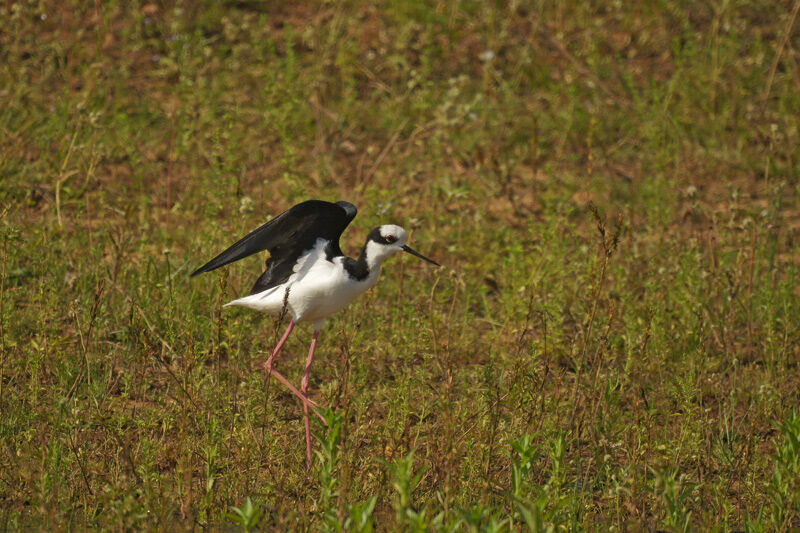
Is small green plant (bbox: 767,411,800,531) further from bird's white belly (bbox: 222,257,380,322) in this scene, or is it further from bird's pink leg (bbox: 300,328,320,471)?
bird's white belly (bbox: 222,257,380,322)

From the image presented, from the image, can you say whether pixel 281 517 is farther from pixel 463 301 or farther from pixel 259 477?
pixel 463 301

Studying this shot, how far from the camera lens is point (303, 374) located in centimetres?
507

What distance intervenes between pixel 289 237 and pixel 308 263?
0.14 meters

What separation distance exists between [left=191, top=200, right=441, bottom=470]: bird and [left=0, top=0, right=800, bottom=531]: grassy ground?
0.22m

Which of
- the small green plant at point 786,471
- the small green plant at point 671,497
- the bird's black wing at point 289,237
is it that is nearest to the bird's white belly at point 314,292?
the bird's black wing at point 289,237

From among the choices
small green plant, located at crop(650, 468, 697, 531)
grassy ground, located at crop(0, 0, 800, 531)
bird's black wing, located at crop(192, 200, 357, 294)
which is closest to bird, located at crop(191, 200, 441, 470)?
bird's black wing, located at crop(192, 200, 357, 294)

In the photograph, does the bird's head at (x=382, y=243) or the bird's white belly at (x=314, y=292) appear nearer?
the bird's white belly at (x=314, y=292)

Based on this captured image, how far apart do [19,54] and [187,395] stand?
500cm

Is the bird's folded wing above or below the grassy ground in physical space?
above

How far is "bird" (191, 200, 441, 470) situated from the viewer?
457cm

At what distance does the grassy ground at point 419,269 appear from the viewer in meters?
3.71

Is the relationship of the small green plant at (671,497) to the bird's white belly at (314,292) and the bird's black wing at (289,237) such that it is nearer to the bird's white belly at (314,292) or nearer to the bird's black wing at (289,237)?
the bird's white belly at (314,292)

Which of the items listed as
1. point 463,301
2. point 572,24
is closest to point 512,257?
point 463,301

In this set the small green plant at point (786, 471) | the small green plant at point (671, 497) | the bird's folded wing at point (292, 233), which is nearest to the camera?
the small green plant at point (671, 497)
